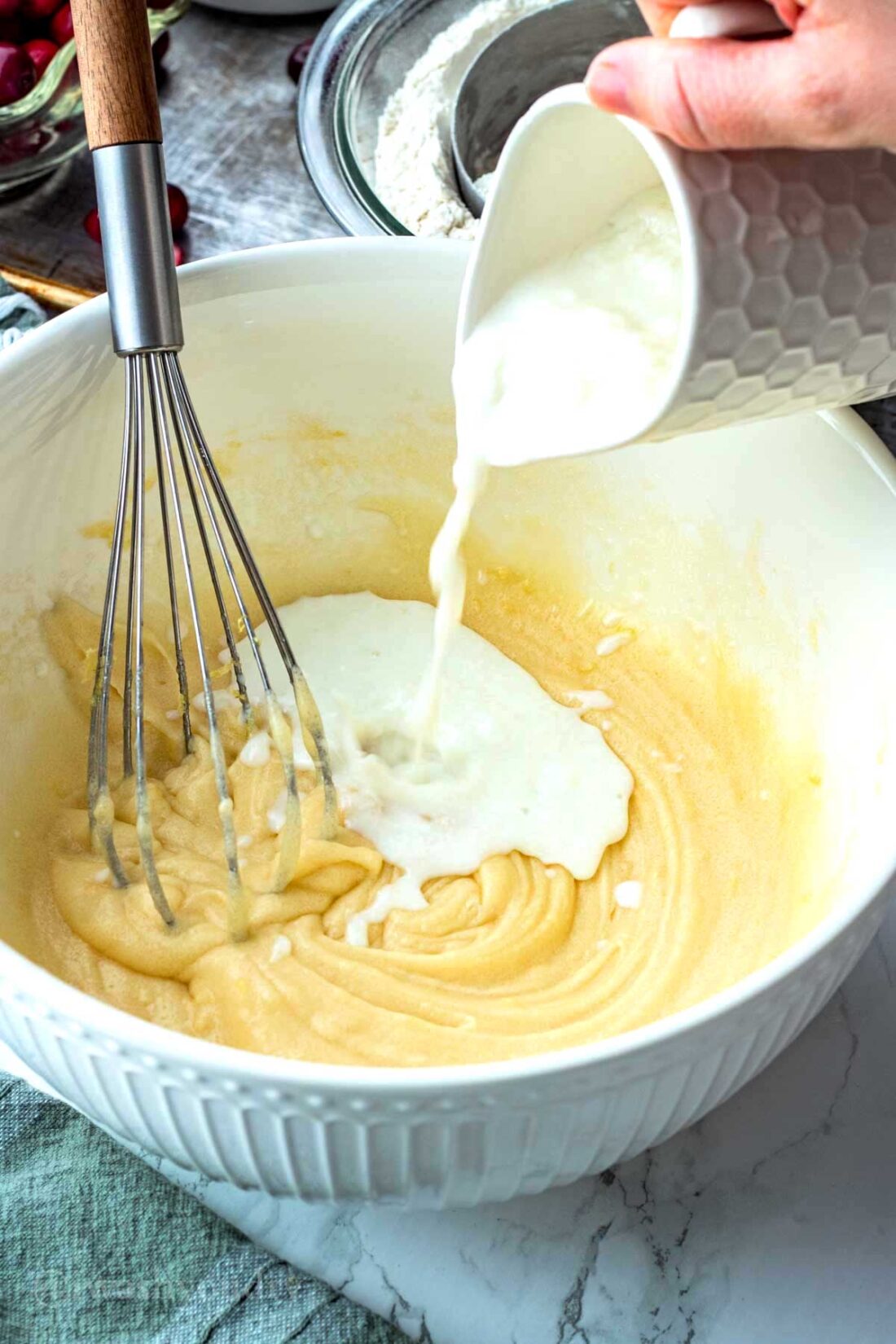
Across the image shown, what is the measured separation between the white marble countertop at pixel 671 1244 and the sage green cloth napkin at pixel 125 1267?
0.02 m

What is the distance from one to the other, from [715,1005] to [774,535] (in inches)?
19.3

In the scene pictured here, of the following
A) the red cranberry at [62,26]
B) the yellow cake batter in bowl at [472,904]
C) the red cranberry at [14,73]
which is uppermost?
the red cranberry at [62,26]

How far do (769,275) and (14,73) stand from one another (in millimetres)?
931

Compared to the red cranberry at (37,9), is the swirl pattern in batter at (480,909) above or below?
below

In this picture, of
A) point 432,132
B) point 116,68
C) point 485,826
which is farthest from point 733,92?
point 432,132

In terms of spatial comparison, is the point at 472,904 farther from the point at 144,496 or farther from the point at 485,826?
the point at 144,496

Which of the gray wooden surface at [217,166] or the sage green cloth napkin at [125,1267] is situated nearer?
the sage green cloth napkin at [125,1267]

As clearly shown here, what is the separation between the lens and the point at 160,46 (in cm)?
159

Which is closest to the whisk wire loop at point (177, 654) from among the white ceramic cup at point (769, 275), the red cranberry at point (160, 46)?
the white ceramic cup at point (769, 275)

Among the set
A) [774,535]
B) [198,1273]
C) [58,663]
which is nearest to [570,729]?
[774,535]

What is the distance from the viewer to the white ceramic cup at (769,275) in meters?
0.74

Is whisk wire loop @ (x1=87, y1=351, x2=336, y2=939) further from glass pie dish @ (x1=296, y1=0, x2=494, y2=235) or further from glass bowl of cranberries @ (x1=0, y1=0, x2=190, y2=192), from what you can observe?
glass bowl of cranberries @ (x1=0, y1=0, x2=190, y2=192)

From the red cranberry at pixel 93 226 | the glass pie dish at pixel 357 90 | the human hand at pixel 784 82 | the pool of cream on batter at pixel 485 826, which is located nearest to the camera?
the human hand at pixel 784 82

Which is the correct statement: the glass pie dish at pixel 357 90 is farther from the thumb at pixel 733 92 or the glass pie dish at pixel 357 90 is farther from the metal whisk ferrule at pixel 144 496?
the thumb at pixel 733 92
